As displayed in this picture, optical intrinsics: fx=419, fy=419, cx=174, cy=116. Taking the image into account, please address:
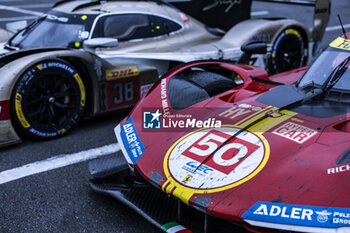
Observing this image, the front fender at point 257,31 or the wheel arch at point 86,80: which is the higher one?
the front fender at point 257,31

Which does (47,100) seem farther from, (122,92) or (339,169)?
(339,169)

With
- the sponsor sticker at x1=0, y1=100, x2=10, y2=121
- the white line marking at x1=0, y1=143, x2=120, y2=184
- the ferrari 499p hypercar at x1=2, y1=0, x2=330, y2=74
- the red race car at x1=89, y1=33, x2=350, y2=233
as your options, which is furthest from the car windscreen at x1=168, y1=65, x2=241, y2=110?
the sponsor sticker at x1=0, y1=100, x2=10, y2=121

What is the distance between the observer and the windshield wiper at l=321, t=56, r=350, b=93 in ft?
8.85

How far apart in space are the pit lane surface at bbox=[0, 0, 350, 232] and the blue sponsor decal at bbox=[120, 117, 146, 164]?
16.8 inches

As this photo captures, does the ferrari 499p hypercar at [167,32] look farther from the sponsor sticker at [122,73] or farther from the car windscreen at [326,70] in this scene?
the car windscreen at [326,70]

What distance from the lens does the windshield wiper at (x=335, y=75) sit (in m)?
2.70

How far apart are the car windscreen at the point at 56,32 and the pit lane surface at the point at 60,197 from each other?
3.19 ft

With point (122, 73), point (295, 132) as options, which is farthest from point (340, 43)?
point (122, 73)

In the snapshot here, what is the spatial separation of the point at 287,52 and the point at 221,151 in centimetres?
341

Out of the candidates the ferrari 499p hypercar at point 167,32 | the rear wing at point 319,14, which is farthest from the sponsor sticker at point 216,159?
the rear wing at point 319,14

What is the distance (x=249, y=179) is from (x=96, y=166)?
126 centimetres

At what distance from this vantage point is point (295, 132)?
7.55 ft

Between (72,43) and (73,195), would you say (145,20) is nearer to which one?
(72,43)

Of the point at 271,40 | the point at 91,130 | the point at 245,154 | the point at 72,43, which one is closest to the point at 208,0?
the point at 271,40
